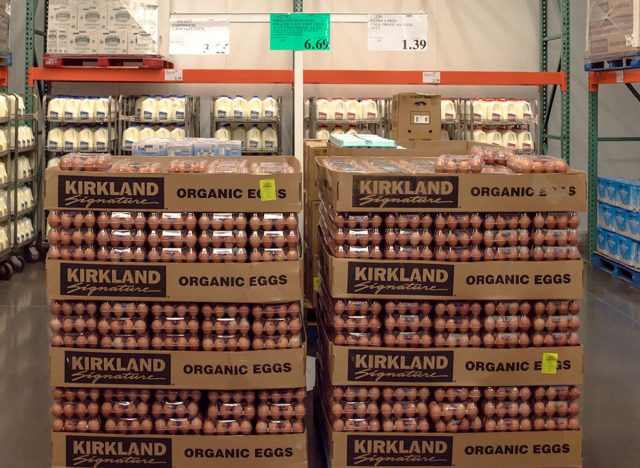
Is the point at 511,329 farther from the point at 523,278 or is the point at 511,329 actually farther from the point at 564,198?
the point at 564,198

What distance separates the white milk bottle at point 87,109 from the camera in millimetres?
9812

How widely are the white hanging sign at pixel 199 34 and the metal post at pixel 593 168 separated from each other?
192 inches

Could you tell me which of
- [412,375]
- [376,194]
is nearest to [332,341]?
[412,375]

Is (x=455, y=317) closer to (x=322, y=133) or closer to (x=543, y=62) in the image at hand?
(x=322, y=133)

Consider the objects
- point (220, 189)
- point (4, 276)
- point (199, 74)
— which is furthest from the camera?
point (199, 74)

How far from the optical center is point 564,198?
12.5 ft

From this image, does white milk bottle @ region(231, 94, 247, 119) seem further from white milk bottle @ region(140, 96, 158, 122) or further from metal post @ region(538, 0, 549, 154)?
metal post @ region(538, 0, 549, 154)

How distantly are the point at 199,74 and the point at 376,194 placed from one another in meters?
6.31

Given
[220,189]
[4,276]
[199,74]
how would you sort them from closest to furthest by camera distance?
[220,189]
[4,276]
[199,74]

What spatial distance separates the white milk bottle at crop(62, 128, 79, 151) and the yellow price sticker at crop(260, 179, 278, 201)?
6641 millimetres

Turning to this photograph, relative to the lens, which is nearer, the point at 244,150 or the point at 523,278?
the point at 523,278
